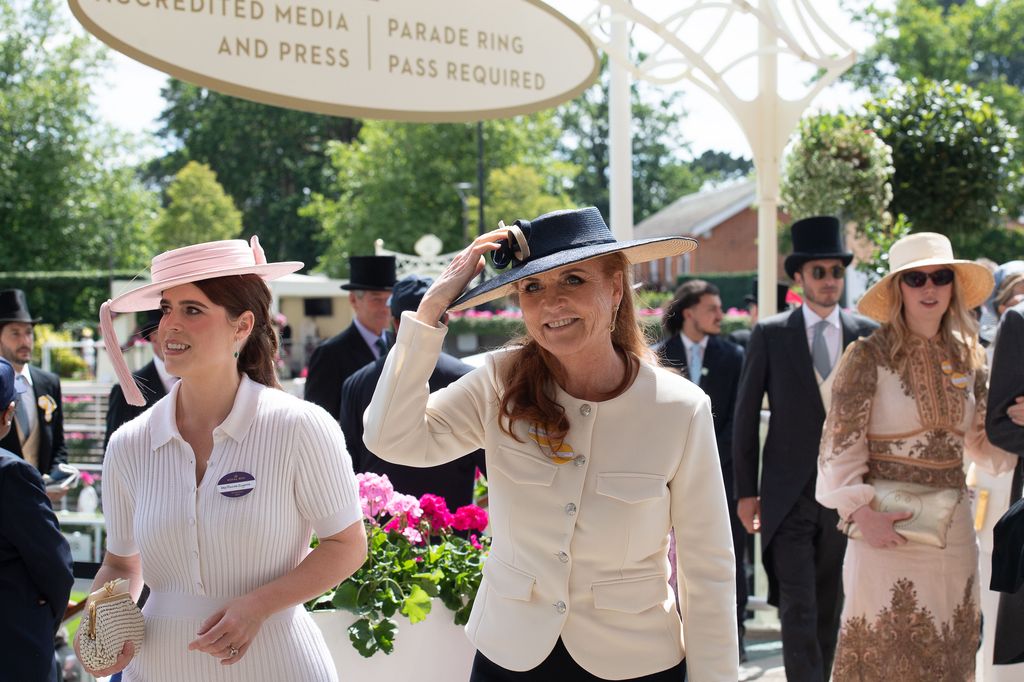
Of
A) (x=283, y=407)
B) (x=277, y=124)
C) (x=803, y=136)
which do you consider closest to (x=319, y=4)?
(x=283, y=407)

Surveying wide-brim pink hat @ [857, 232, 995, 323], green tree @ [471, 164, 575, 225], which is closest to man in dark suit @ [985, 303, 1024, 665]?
wide-brim pink hat @ [857, 232, 995, 323]

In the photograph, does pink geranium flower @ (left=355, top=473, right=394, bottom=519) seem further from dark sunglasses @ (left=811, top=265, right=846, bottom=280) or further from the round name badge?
dark sunglasses @ (left=811, top=265, right=846, bottom=280)

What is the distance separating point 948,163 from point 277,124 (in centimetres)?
5304

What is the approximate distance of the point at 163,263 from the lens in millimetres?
2805

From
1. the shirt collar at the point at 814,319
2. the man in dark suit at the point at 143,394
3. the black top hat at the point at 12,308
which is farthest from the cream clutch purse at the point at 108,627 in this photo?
the black top hat at the point at 12,308

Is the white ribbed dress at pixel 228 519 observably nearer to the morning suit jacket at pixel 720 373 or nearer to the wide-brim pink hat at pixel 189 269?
the wide-brim pink hat at pixel 189 269

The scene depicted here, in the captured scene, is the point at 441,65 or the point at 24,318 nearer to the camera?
the point at 441,65

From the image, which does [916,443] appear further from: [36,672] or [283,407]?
[36,672]

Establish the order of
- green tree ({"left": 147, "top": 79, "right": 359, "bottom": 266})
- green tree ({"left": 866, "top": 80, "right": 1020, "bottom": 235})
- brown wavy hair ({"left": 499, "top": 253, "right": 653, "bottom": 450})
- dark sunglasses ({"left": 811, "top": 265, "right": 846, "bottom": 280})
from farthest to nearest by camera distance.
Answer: green tree ({"left": 147, "top": 79, "right": 359, "bottom": 266}), green tree ({"left": 866, "top": 80, "right": 1020, "bottom": 235}), dark sunglasses ({"left": 811, "top": 265, "right": 846, "bottom": 280}), brown wavy hair ({"left": 499, "top": 253, "right": 653, "bottom": 450})

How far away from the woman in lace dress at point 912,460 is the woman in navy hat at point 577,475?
6.48 ft

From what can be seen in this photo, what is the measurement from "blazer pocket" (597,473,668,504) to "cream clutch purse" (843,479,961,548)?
2.09 m

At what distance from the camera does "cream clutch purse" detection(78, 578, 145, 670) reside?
2514mm

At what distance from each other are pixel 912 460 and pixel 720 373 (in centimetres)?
320

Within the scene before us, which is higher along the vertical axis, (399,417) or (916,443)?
(399,417)
